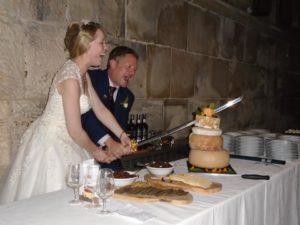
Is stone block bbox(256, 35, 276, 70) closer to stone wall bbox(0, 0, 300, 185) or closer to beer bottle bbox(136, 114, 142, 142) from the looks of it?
stone wall bbox(0, 0, 300, 185)

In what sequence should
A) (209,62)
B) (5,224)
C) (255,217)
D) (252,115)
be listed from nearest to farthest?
(5,224)
(255,217)
(209,62)
(252,115)

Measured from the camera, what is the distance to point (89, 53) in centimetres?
270

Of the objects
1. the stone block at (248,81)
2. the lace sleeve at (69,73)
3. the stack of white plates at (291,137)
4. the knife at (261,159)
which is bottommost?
the knife at (261,159)

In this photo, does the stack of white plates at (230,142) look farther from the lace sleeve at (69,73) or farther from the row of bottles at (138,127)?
the lace sleeve at (69,73)

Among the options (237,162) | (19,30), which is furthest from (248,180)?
(19,30)

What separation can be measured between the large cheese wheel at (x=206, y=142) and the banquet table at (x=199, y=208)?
195mm

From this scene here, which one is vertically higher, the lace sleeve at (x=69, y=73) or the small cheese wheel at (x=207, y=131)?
the lace sleeve at (x=69, y=73)

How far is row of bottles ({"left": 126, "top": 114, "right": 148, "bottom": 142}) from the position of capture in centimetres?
397

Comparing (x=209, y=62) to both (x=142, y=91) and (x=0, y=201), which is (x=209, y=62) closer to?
(x=142, y=91)

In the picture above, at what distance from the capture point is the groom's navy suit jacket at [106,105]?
319cm

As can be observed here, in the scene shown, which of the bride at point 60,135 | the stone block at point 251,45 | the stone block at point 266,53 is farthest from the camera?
the stone block at point 266,53

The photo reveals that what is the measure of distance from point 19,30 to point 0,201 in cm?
132

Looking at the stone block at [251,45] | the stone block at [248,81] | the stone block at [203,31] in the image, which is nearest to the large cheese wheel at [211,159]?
the stone block at [203,31]

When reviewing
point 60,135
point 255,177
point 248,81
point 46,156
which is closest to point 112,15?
point 60,135
